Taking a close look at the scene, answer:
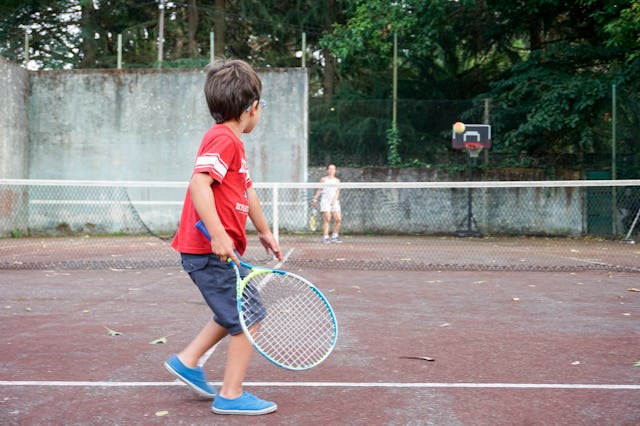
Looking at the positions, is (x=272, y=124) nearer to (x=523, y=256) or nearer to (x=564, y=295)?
(x=523, y=256)

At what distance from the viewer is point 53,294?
25.9 ft

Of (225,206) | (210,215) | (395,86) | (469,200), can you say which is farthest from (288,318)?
(395,86)

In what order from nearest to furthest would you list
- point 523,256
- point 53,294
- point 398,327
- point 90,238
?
point 398,327
point 53,294
point 523,256
point 90,238

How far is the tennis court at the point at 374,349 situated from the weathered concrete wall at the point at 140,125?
922 cm

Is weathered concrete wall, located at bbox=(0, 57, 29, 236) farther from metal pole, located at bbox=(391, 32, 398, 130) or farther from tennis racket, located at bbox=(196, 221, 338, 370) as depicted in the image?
tennis racket, located at bbox=(196, 221, 338, 370)

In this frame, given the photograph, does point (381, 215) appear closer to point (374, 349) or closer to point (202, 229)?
point (374, 349)

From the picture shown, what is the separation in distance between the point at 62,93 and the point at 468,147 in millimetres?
11033

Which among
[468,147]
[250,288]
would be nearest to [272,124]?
[468,147]

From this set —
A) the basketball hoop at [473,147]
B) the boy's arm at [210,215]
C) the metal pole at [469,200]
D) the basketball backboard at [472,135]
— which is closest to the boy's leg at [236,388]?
the boy's arm at [210,215]

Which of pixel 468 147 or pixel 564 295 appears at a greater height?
pixel 468 147

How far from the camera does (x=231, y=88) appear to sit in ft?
11.5

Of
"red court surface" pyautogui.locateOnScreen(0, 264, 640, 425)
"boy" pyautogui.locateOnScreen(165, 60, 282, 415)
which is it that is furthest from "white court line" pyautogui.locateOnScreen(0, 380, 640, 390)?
"boy" pyautogui.locateOnScreen(165, 60, 282, 415)

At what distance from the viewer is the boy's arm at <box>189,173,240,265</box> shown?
3352 millimetres

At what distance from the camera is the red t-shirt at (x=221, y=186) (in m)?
3.44
